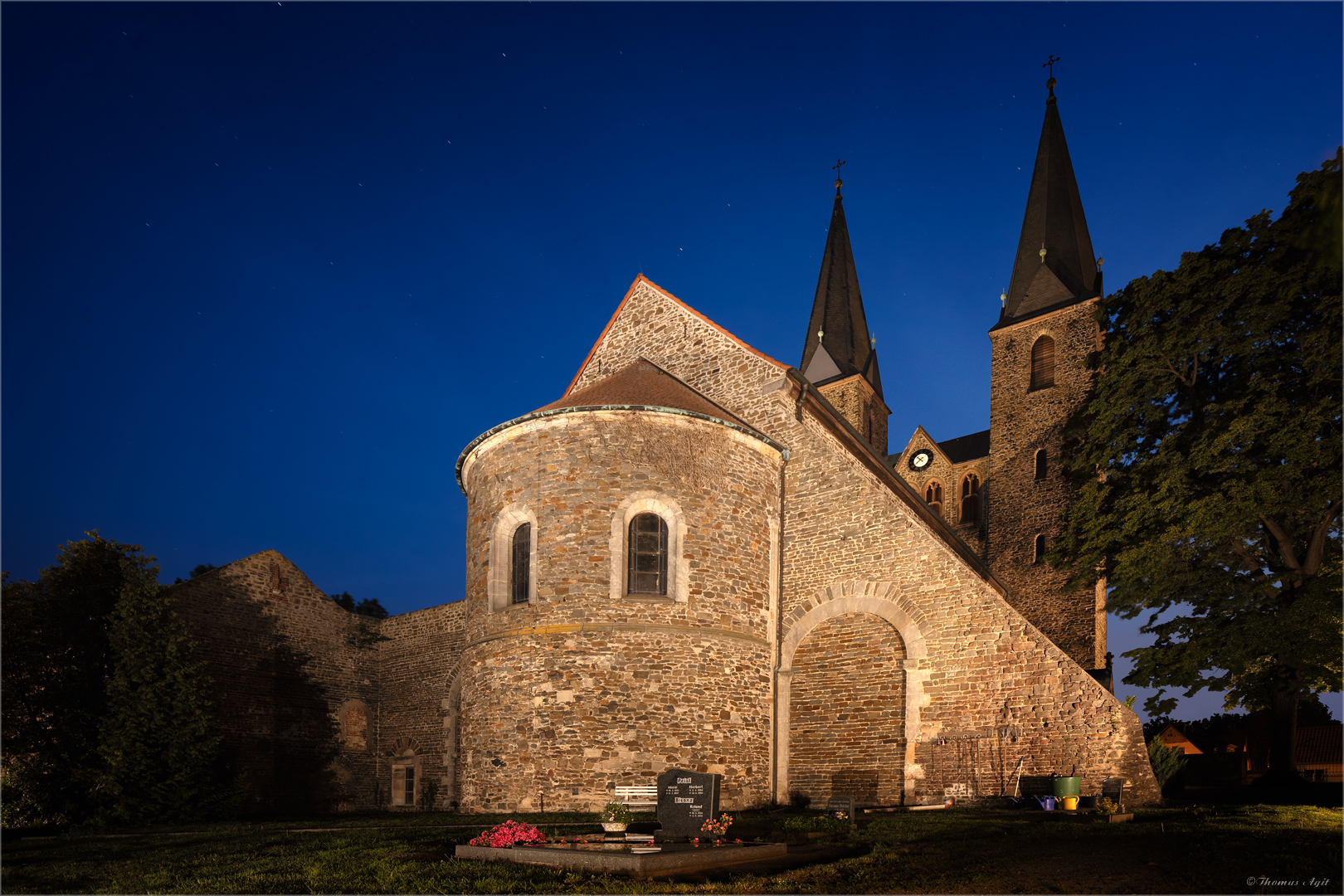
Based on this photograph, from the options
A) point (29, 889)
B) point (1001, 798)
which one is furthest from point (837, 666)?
point (29, 889)

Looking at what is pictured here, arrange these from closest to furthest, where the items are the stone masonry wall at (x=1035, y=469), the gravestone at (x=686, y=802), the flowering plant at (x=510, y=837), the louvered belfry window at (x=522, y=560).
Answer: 1. the flowering plant at (x=510, y=837)
2. the gravestone at (x=686, y=802)
3. the louvered belfry window at (x=522, y=560)
4. the stone masonry wall at (x=1035, y=469)

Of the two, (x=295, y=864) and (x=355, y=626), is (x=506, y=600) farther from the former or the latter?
(x=355, y=626)

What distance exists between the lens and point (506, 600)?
54.6 feet

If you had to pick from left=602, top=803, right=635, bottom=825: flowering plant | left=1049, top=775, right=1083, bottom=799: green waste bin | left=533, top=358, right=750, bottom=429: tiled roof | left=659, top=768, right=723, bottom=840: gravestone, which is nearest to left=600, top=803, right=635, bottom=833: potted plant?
left=602, top=803, right=635, bottom=825: flowering plant

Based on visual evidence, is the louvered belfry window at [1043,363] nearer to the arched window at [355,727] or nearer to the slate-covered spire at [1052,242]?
the slate-covered spire at [1052,242]

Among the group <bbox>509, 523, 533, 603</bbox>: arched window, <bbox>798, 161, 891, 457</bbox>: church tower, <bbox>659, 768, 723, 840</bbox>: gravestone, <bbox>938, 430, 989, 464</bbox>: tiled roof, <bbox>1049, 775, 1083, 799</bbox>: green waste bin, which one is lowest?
<bbox>1049, 775, 1083, 799</bbox>: green waste bin

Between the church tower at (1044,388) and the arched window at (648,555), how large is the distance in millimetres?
16748

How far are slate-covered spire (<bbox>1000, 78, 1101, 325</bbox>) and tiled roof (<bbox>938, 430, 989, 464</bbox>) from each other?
8761 millimetres

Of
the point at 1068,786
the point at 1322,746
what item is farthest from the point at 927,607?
the point at 1322,746

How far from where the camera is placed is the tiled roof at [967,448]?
41.4 meters

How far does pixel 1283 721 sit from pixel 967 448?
89.4ft

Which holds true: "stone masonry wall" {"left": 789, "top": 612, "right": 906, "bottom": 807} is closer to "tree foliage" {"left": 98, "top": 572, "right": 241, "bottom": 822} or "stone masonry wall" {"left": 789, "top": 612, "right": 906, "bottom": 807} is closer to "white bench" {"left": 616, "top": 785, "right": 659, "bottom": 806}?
"white bench" {"left": 616, "top": 785, "right": 659, "bottom": 806}

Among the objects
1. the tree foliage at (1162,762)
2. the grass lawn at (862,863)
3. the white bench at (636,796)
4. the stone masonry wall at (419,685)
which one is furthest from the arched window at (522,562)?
A: the tree foliage at (1162,762)

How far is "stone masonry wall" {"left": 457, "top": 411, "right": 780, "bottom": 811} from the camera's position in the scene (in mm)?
15078
